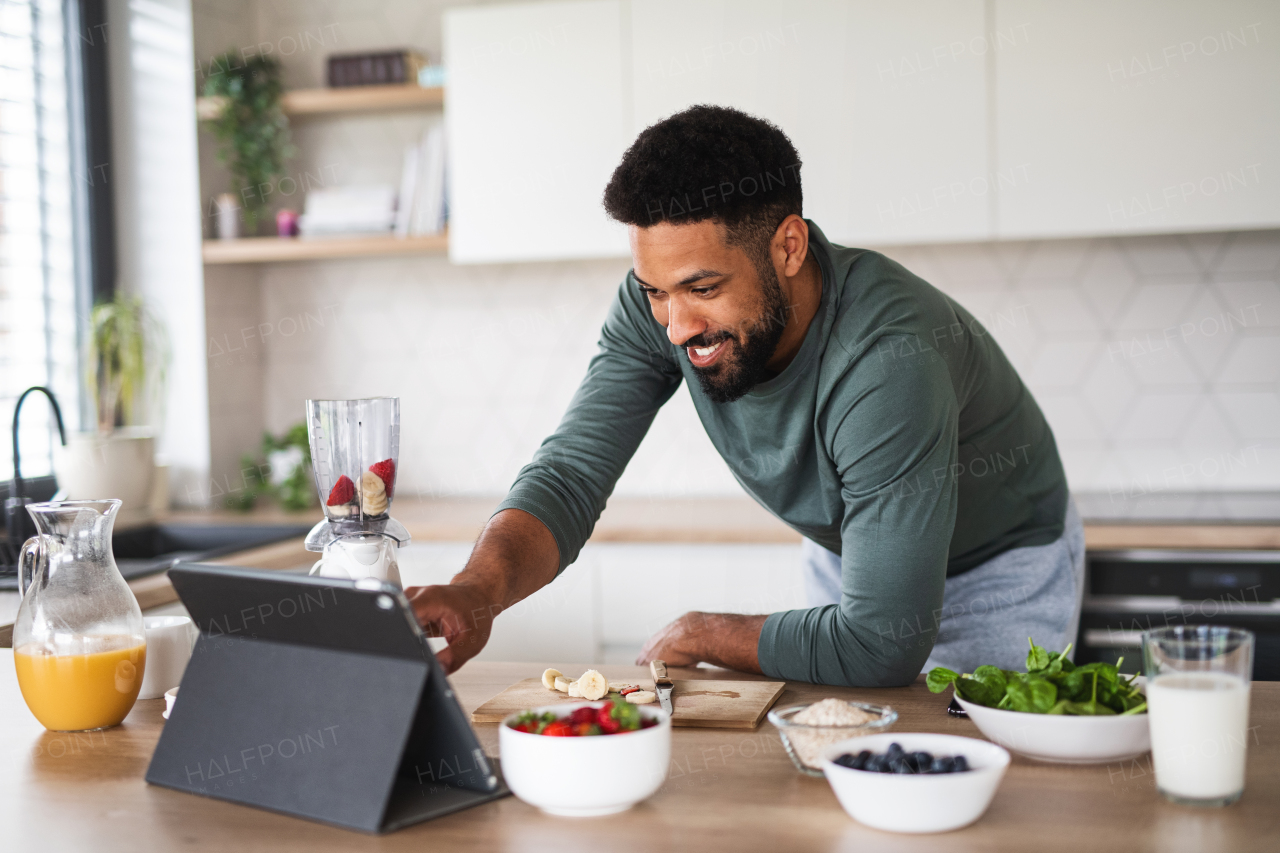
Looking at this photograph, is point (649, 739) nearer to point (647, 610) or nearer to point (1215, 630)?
point (1215, 630)

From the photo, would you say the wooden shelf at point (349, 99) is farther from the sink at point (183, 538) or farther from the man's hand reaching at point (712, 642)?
the man's hand reaching at point (712, 642)

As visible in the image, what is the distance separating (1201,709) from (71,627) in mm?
1146

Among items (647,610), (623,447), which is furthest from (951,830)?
(647,610)

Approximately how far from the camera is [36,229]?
3.09 m

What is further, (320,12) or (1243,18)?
(320,12)

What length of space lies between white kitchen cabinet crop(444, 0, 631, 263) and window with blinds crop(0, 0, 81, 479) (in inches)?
43.5

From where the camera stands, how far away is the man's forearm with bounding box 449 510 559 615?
1425 mm

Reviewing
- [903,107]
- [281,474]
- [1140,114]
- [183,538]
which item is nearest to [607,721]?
[903,107]

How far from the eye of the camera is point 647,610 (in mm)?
2791

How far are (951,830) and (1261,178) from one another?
7.43 feet

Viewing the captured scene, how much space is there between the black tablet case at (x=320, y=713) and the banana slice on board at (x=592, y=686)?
10.4 inches

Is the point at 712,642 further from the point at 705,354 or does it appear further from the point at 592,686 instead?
the point at 705,354

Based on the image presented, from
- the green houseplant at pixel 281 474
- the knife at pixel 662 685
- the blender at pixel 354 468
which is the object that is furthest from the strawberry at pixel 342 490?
the green houseplant at pixel 281 474

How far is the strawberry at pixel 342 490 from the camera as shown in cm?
135
